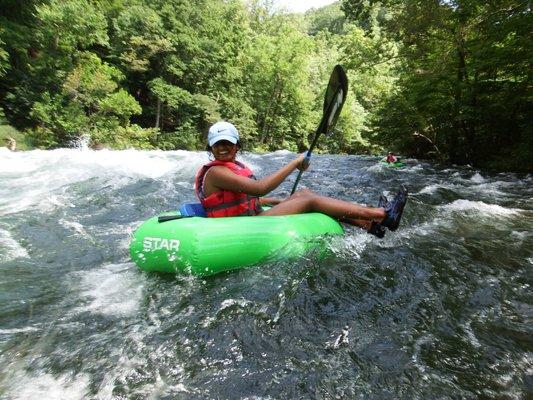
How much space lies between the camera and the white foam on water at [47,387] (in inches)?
68.6

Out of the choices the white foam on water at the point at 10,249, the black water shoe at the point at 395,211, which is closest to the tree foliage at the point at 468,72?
the black water shoe at the point at 395,211

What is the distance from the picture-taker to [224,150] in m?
3.21

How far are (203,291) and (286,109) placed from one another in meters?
27.7

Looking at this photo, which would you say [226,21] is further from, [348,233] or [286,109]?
[348,233]

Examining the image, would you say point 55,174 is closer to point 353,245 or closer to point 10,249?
point 10,249

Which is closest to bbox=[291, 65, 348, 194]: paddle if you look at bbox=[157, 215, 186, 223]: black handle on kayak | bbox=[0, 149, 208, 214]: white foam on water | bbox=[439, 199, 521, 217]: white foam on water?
bbox=[157, 215, 186, 223]: black handle on kayak

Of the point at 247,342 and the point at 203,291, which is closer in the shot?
the point at 247,342

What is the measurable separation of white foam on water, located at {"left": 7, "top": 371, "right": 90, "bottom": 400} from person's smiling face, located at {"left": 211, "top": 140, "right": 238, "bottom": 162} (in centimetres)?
186

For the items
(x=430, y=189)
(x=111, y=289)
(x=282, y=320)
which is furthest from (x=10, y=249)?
(x=430, y=189)

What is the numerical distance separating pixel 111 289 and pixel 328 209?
1840 millimetres

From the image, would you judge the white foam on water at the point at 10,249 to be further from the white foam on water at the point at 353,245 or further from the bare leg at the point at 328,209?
the white foam on water at the point at 353,245

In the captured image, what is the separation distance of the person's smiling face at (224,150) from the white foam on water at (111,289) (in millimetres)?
1134

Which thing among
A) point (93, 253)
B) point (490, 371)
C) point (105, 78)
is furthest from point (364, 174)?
point (105, 78)

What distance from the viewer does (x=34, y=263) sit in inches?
133
